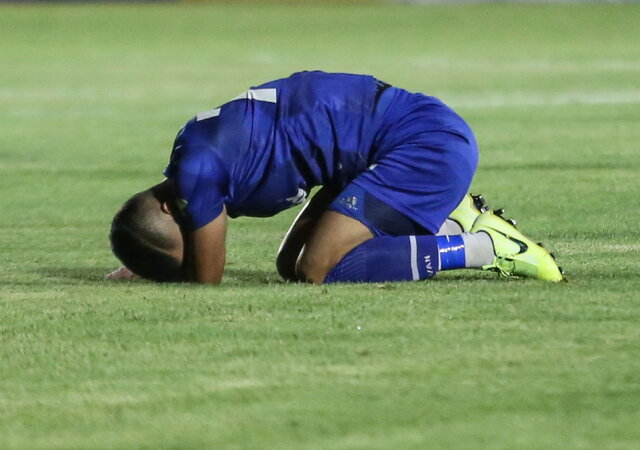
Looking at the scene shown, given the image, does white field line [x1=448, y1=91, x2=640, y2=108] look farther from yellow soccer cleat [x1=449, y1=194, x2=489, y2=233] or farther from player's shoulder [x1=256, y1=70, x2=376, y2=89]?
player's shoulder [x1=256, y1=70, x2=376, y2=89]

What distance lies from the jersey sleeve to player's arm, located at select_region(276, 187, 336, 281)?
651 millimetres

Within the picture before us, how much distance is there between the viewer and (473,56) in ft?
82.3

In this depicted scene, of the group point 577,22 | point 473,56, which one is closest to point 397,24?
point 577,22

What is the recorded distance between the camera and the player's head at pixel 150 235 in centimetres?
662

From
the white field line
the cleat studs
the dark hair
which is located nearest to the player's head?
the dark hair

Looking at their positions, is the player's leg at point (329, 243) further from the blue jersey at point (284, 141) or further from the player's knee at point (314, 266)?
the blue jersey at point (284, 141)

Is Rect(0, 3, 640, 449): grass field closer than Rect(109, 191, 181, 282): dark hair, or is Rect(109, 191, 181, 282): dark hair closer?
Rect(0, 3, 640, 449): grass field

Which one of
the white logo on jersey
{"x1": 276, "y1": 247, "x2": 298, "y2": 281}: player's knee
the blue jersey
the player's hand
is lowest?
the player's hand

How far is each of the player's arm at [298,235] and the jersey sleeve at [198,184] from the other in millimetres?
651

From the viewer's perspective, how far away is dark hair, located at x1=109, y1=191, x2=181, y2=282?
6.62 m

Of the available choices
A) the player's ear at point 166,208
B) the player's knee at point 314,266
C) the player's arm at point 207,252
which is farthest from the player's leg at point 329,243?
the player's ear at point 166,208

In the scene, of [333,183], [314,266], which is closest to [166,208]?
[314,266]

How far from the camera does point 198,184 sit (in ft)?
21.1

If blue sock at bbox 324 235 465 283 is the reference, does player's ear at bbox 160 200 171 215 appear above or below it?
above
